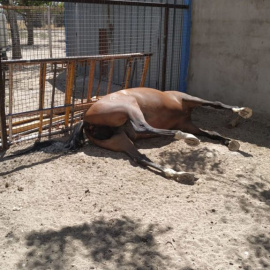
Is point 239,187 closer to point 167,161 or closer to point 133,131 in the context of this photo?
point 167,161

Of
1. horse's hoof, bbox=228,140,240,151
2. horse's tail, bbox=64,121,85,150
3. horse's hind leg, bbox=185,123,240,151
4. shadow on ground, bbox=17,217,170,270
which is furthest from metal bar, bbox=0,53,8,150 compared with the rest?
horse's hoof, bbox=228,140,240,151

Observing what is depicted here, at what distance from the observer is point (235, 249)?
116 inches

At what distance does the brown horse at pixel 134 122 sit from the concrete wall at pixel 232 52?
133cm

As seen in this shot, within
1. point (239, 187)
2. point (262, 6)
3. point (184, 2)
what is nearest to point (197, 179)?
point (239, 187)

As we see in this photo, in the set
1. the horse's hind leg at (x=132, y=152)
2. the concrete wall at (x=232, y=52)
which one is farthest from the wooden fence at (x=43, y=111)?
the concrete wall at (x=232, y=52)

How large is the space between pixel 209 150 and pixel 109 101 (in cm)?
151

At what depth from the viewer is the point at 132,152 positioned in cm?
465

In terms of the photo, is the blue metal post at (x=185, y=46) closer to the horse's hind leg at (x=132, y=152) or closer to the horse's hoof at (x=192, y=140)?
the horse's hind leg at (x=132, y=152)

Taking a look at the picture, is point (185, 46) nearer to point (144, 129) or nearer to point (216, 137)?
point (216, 137)

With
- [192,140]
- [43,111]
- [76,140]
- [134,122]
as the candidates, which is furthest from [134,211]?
[43,111]

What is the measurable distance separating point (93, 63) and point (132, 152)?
5.75 feet

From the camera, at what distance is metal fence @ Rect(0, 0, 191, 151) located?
5.32 meters

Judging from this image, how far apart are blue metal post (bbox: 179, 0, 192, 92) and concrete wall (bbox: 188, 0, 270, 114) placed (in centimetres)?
10

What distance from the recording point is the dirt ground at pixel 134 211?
9.32 feet
